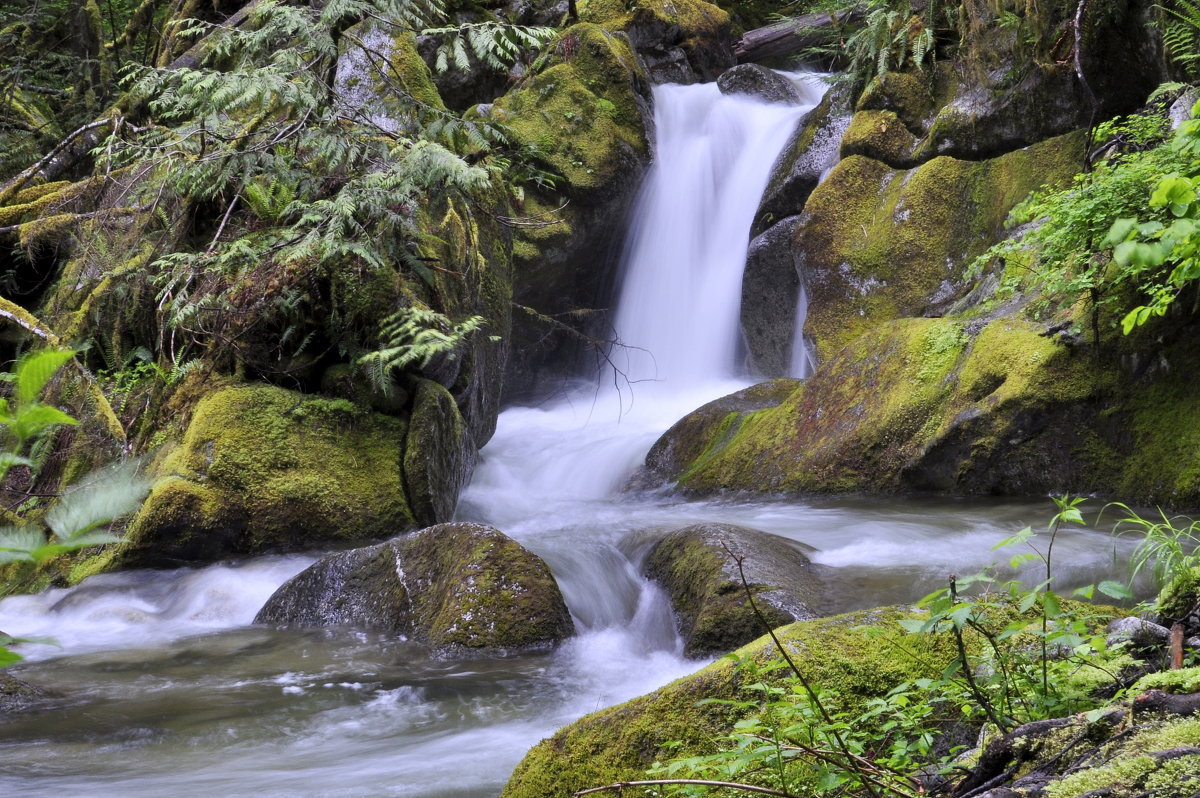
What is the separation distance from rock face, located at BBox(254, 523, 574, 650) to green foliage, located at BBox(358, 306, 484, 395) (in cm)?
156

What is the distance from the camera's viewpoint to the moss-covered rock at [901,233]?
951 cm

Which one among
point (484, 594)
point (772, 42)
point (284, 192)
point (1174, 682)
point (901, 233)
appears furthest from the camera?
point (772, 42)

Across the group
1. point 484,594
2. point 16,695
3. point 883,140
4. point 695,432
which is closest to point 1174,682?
point 484,594

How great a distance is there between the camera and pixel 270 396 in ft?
23.4

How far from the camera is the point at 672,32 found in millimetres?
15461

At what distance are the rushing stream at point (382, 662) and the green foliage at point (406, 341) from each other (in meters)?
1.58

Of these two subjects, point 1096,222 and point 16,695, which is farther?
point 1096,222

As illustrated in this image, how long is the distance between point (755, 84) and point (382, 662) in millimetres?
12129

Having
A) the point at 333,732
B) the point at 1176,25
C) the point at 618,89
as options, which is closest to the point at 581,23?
the point at 618,89

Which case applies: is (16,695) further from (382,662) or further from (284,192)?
(284,192)

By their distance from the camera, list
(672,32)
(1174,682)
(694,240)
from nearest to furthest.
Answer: (1174,682) < (694,240) < (672,32)

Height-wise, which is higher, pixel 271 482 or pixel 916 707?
pixel 271 482

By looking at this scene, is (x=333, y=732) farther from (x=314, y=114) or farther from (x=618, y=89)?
(x=618, y=89)

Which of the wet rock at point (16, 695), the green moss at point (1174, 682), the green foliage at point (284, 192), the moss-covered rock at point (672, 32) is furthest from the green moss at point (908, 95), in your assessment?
the wet rock at point (16, 695)
